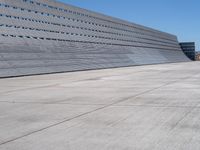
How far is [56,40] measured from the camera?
4116 centimetres

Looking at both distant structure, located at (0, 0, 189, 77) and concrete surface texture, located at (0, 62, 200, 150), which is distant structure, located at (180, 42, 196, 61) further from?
concrete surface texture, located at (0, 62, 200, 150)

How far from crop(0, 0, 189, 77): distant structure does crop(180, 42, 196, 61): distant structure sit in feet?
226

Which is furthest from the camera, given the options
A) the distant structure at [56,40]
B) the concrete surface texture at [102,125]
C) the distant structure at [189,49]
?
the distant structure at [189,49]

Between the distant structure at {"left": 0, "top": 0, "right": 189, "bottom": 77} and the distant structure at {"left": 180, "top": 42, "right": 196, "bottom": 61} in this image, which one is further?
the distant structure at {"left": 180, "top": 42, "right": 196, "bottom": 61}

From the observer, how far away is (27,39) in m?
34.9

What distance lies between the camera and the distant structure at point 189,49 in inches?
5172

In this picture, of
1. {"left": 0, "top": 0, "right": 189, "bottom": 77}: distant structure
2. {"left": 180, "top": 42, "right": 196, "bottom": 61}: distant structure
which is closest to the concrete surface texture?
{"left": 0, "top": 0, "right": 189, "bottom": 77}: distant structure

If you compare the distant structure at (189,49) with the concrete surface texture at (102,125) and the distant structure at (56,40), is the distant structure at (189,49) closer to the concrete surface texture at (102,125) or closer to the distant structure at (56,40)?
the distant structure at (56,40)

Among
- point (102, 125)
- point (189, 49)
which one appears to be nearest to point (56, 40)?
point (102, 125)

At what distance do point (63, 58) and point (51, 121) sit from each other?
30550mm

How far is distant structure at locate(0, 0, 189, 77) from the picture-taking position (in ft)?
101

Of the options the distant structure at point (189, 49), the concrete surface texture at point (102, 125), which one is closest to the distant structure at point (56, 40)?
the concrete surface texture at point (102, 125)

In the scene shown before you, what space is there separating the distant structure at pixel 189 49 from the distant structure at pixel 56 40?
226 feet

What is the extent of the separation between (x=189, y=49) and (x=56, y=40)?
9981 cm
